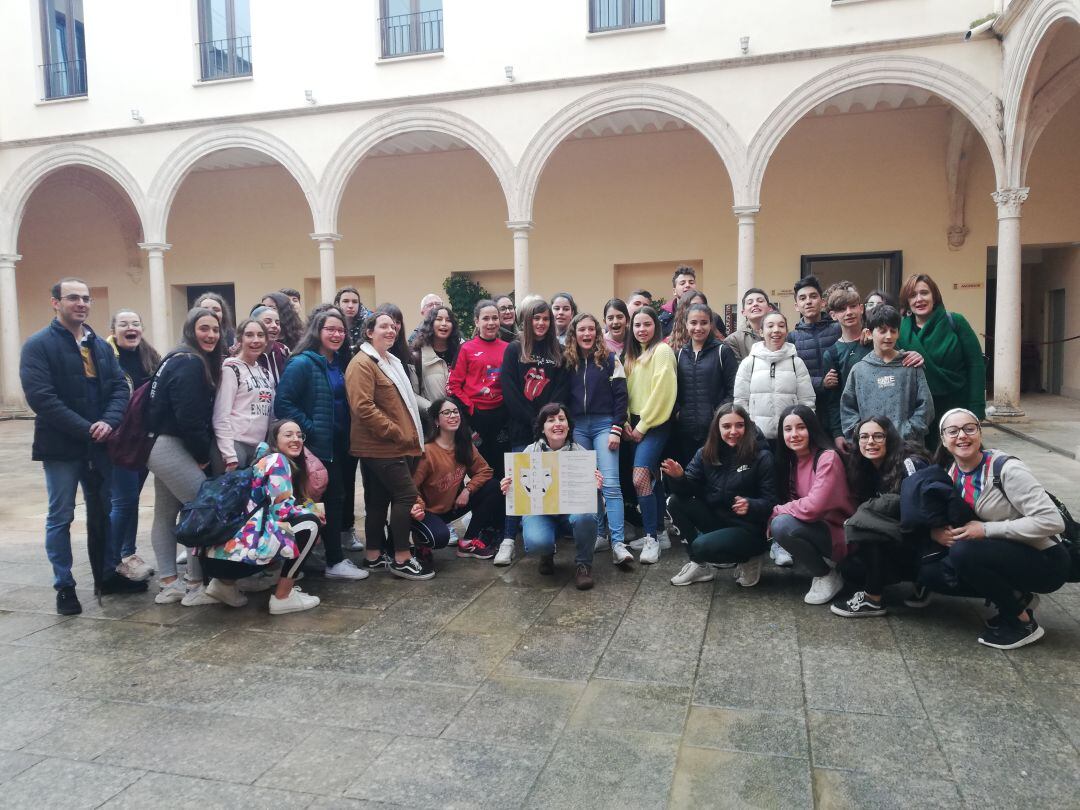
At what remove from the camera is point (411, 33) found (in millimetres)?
12977

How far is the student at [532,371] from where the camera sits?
507 cm

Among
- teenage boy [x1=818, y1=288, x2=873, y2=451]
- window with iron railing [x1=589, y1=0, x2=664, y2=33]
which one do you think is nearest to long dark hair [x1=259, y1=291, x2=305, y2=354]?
teenage boy [x1=818, y1=288, x2=873, y2=451]

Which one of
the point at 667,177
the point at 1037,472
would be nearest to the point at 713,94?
the point at 667,177

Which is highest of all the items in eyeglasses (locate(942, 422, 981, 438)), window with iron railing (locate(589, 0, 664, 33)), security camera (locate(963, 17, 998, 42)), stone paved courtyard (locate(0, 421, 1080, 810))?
window with iron railing (locate(589, 0, 664, 33))

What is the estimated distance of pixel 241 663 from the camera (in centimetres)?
363

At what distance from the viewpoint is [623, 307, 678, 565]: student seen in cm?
503

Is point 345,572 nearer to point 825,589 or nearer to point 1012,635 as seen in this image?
point 825,589

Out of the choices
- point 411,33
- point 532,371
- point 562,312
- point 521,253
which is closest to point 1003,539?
point 532,371

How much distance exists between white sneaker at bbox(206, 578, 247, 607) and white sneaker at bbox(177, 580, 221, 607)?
0.06 metres

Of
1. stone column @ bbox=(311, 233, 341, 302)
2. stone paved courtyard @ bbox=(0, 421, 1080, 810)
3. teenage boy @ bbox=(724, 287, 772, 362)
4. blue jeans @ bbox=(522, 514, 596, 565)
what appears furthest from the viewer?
stone column @ bbox=(311, 233, 341, 302)

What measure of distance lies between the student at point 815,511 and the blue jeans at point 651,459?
0.95 meters

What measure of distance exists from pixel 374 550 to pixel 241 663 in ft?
4.82

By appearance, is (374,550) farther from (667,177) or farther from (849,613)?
(667,177)

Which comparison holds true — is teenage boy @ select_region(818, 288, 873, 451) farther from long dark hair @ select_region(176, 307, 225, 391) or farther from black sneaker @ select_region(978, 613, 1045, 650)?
long dark hair @ select_region(176, 307, 225, 391)
